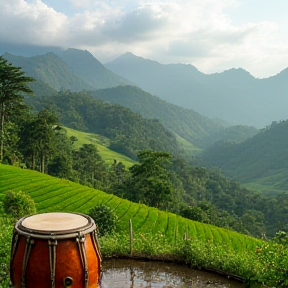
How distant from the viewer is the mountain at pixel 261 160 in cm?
14375

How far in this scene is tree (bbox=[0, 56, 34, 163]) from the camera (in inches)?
1267

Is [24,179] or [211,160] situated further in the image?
[211,160]

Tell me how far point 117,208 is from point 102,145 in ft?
339

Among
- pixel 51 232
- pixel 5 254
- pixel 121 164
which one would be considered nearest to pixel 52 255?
pixel 51 232

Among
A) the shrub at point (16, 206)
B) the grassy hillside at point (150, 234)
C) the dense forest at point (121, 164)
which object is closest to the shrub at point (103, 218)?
the grassy hillside at point (150, 234)

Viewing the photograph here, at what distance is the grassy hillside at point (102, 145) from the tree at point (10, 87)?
65.9 metres

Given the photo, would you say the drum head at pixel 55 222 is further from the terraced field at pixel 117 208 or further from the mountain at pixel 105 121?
the mountain at pixel 105 121

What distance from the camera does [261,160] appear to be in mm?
165250

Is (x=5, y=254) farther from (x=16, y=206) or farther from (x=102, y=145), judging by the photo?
(x=102, y=145)

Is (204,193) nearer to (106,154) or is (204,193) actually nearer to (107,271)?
(106,154)

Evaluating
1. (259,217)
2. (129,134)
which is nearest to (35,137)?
(259,217)

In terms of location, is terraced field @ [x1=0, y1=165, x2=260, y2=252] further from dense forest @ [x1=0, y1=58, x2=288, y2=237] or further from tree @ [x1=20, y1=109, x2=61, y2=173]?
tree @ [x1=20, y1=109, x2=61, y2=173]

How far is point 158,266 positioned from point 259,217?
71241 millimetres

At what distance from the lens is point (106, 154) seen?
112 meters
